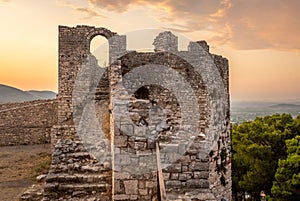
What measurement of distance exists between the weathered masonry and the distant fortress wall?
7838 mm

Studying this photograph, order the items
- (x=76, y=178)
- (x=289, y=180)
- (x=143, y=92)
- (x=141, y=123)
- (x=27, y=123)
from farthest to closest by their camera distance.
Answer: (x=27, y=123)
(x=289, y=180)
(x=143, y=92)
(x=76, y=178)
(x=141, y=123)

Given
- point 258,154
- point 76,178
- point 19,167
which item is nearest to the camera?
point 76,178

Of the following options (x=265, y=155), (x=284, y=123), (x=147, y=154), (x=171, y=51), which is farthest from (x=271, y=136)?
(x=147, y=154)

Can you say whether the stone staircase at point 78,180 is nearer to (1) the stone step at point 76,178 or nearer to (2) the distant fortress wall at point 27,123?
(1) the stone step at point 76,178

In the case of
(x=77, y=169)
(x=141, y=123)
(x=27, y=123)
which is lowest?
(x=77, y=169)

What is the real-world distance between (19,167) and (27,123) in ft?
29.3

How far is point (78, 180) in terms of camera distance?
801cm

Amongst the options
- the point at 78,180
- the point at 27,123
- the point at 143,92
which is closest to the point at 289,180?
the point at 143,92

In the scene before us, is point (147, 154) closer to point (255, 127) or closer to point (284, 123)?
point (255, 127)

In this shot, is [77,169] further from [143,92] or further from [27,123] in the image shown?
[27,123]

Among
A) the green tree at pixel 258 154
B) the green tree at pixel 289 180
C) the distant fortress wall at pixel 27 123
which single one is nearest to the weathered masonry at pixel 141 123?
the green tree at pixel 289 180

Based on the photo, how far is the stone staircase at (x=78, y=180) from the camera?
7441 mm

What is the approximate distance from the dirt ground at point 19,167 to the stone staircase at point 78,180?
2455 mm

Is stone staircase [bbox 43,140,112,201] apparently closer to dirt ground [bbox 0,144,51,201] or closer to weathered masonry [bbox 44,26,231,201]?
weathered masonry [bbox 44,26,231,201]
